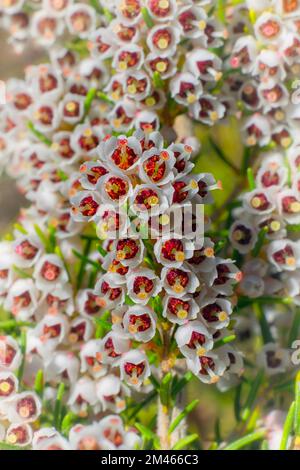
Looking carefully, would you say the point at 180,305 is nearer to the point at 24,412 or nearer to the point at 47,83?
the point at 24,412

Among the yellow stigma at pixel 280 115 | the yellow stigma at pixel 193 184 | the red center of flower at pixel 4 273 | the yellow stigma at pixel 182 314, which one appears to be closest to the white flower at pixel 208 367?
the yellow stigma at pixel 182 314

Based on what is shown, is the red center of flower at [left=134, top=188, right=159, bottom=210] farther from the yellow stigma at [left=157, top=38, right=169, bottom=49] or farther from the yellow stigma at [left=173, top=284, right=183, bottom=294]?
the yellow stigma at [left=157, top=38, right=169, bottom=49]

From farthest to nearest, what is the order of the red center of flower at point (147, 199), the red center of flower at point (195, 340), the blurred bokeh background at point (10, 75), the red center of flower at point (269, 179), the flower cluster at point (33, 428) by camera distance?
the blurred bokeh background at point (10, 75) < the red center of flower at point (269, 179) < the flower cluster at point (33, 428) < the red center of flower at point (195, 340) < the red center of flower at point (147, 199)

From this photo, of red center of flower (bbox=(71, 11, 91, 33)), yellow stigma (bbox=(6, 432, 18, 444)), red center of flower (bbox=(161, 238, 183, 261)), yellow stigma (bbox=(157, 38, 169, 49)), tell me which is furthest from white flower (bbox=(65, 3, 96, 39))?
yellow stigma (bbox=(6, 432, 18, 444))

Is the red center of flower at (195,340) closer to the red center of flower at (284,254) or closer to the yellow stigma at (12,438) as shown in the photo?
the red center of flower at (284,254)

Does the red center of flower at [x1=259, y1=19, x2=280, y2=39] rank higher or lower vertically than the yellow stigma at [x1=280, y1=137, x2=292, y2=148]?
higher
